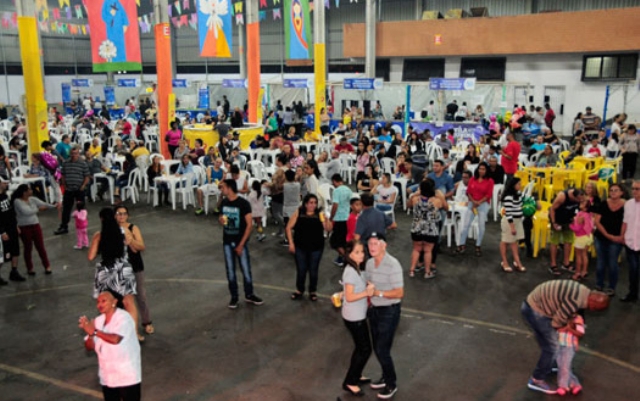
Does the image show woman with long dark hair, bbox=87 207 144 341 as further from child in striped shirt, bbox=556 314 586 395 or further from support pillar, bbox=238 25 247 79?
support pillar, bbox=238 25 247 79

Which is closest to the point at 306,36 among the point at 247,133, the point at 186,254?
the point at 247,133

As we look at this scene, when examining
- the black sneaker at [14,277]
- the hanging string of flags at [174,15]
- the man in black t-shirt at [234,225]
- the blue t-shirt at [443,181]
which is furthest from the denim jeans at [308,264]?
the hanging string of flags at [174,15]

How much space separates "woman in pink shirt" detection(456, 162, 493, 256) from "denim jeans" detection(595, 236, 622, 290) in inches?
79.9

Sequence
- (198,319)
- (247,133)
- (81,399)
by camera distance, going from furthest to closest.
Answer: (247,133) → (198,319) → (81,399)

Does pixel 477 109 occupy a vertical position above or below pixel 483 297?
above

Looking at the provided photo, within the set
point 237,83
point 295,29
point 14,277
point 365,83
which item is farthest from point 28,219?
point 237,83

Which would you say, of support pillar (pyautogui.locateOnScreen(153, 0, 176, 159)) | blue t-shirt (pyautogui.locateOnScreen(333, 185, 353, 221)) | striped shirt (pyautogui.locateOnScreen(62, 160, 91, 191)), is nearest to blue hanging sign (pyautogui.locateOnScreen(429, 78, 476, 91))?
support pillar (pyautogui.locateOnScreen(153, 0, 176, 159))

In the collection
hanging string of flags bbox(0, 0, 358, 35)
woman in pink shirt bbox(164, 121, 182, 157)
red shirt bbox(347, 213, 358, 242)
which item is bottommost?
red shirt bbox(347, 213, 358, 242)

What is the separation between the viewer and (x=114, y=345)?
4.02 m

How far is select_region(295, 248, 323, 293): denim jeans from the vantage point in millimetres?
7254

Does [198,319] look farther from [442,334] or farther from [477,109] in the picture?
[477,109]

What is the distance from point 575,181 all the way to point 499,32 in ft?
48.6

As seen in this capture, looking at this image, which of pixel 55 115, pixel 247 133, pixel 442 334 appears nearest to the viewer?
pixel 442 334

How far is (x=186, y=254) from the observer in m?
9.62
